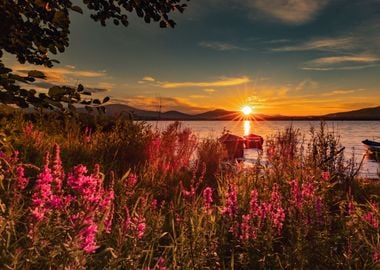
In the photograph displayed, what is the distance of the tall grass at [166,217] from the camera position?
2.64 meters

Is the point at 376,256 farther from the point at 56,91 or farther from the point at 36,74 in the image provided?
the point at 36,74

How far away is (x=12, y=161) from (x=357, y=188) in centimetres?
918

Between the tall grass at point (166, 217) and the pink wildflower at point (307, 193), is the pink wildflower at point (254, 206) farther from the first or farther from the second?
the pink wildflower at point (307, 193)

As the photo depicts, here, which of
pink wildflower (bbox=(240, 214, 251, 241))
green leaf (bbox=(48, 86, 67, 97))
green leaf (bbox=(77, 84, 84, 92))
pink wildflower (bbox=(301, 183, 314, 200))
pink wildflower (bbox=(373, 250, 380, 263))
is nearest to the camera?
green leaf (bbox=(48, 86, 67, 97))

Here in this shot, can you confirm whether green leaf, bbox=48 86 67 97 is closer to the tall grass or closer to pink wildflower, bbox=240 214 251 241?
the tall grass

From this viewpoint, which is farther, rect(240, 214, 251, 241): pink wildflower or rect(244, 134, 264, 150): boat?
rect(244, 134, 264, 150): boat

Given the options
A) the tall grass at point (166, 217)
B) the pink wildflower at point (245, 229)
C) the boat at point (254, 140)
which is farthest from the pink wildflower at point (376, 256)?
the boat at point (254, 140)

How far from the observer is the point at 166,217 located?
260 inches

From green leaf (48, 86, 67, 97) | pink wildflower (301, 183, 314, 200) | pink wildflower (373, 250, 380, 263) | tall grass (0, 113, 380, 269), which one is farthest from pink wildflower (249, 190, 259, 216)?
green leaf (48, 86, 67, 97)

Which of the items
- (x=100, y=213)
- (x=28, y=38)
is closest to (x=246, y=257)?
(x=100, y=213)

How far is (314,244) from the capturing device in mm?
Answer: 4715

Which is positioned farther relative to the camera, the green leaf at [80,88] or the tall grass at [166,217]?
the green leaf at [80,88]

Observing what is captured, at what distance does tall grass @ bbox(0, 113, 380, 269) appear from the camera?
2639 mm

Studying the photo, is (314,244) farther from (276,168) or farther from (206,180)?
(206,180)
